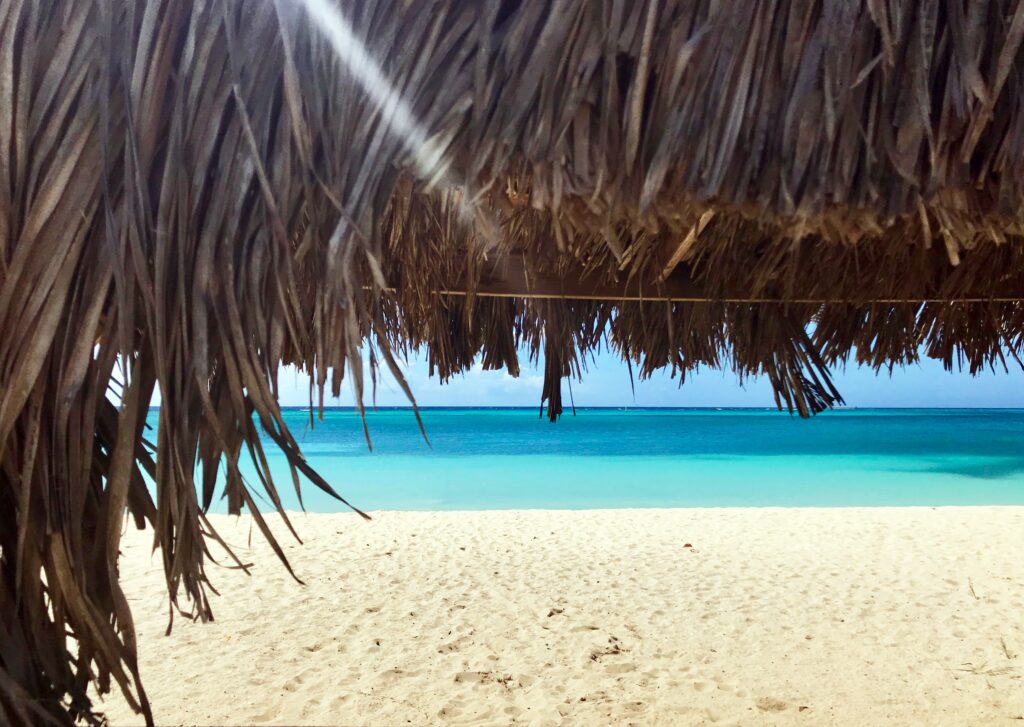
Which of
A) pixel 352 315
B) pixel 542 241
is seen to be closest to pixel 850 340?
pixel 542 241

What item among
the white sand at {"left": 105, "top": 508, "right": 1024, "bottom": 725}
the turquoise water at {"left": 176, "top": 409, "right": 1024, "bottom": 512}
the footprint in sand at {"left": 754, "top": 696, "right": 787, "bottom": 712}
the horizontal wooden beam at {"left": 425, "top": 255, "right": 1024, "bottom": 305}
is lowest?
the turquoise water at {"left": 176, "top": 409, "right": 1024, "bottom": 512}

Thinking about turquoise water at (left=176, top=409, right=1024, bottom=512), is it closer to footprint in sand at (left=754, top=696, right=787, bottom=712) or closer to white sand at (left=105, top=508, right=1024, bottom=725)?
white sand at (left=105, top=508, right=1024, bottom=725)

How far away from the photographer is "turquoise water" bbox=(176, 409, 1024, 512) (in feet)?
32.6

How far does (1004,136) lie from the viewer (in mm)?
785

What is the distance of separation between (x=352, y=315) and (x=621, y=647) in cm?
198

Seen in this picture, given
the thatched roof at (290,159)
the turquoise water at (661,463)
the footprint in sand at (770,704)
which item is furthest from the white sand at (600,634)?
the turquoise water at (661,463)

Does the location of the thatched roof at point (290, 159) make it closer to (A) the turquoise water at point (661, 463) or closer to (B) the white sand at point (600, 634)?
(B) the white sand at point (600, 634)

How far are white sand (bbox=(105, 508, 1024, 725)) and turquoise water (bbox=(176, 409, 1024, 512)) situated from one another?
1.41m

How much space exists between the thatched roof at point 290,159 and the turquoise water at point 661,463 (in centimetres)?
368

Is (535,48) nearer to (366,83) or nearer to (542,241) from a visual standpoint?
(366,83)

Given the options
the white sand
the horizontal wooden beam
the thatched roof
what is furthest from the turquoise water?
the thatched roof

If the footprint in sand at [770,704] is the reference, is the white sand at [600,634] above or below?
below

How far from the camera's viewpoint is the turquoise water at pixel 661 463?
9.92 meters

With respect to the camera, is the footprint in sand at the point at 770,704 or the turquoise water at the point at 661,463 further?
the turquoise water at the point at 661,463
